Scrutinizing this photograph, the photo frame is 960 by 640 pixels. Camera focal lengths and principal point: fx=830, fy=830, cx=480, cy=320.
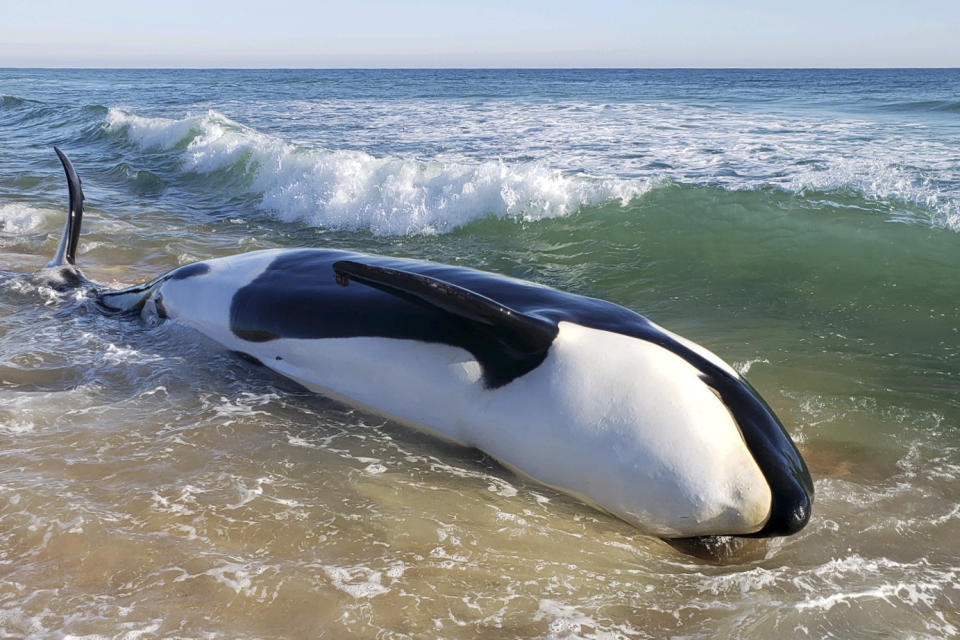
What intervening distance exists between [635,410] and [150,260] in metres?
7.35

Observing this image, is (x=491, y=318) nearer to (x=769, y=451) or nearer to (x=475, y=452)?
(x=475, y=452)

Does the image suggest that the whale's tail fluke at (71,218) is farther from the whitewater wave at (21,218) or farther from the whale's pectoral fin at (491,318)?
the whale's pectoral fin at (491,318)

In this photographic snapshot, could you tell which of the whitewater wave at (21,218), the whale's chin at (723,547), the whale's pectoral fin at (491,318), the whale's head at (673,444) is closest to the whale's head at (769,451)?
the whale's head at (673,444)

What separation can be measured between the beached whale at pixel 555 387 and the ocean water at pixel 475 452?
0.20 m

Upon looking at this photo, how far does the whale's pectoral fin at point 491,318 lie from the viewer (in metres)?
4.29

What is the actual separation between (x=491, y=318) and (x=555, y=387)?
48cm

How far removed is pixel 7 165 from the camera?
59.5 ft

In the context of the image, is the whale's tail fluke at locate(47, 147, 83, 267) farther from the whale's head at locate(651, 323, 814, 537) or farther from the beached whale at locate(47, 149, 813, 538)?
the whale's head at locate(651, 323, 814, 537)

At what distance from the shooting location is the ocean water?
338 cm

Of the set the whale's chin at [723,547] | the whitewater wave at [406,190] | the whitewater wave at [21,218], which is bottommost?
the whale's chin at [723,547]

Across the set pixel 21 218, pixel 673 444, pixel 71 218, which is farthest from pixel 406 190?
pixel 673 444

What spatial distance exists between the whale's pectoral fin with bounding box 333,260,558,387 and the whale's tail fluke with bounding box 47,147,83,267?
4.16 m

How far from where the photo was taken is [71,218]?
24.6 ft

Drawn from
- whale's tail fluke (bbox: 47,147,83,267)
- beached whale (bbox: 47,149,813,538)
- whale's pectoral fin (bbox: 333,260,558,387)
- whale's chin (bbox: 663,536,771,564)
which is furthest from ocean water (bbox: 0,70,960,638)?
whale's pectoral fin (bbox: 333,260,558,387)
